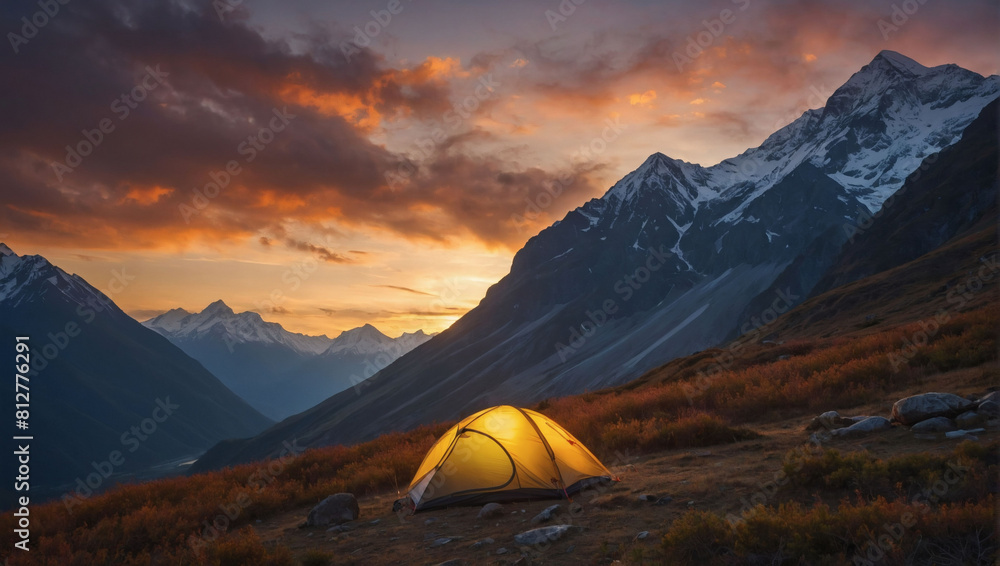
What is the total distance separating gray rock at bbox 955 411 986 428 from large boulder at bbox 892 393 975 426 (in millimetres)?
329

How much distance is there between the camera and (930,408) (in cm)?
1167

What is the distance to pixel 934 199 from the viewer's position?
4815 inches

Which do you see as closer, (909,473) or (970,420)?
(909,473)

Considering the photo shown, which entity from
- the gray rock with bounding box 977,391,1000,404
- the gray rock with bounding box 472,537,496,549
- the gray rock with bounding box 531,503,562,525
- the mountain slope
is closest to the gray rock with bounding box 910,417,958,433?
the gray rock with bounding box 977,391,1000,404

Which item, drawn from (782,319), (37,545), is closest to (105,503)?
(37,545)

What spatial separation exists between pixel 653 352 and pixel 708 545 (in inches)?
6924

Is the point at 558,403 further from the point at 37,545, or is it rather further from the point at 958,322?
the point at 37,545

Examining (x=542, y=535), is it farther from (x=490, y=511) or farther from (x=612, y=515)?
(x=490, y=511)

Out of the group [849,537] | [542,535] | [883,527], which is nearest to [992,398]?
[883,527]

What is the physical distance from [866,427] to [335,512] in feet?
40.9

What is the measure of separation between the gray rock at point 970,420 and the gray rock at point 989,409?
8 centimetres

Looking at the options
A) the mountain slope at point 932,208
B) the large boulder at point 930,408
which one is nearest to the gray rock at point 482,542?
the large boulder at point 930,408

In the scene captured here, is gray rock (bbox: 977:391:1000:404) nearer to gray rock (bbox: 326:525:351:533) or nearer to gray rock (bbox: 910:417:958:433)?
gray rock (bbox: 910:417:958:433)

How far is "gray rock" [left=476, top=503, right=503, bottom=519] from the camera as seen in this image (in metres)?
11.2
